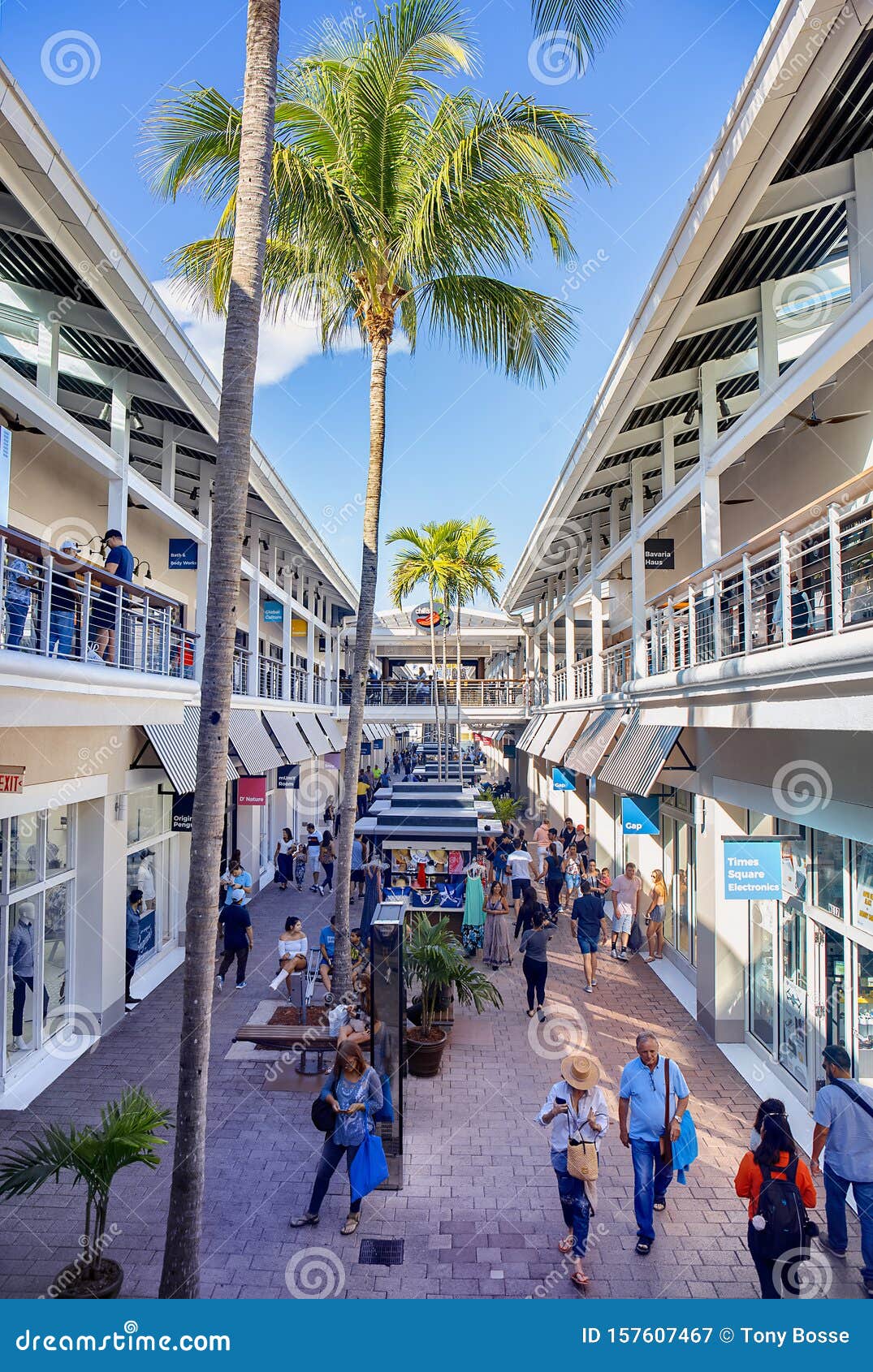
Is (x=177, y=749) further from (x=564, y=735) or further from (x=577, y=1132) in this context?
(x=564, y=735)

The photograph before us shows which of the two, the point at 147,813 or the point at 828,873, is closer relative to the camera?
the point at 828,873

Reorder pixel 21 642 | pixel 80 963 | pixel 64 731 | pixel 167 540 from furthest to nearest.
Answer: pixel 167 540
pixel 80 963
pixel 64 731
pixel 21 642

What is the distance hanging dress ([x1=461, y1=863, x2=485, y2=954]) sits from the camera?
14.9m

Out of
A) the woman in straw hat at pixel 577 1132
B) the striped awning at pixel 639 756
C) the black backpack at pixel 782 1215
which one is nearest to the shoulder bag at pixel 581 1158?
the woman in straw hat at pixel 577 1132

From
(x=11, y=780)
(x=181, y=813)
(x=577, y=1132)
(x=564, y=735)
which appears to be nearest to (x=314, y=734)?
(x=564, y=735)

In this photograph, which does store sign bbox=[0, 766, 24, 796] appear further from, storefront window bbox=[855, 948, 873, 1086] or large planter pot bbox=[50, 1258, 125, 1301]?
storefront window bbox=[855, 948, 873, 1086]

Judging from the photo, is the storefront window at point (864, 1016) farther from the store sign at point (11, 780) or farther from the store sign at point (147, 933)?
the store sign at point (147, 933)

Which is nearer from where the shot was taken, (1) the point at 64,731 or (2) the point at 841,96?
(2) the point at 841,96

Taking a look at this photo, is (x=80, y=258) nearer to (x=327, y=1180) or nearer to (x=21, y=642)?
(x=21, y=642)

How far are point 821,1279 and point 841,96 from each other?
9505 mm

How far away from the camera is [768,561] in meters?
11.4

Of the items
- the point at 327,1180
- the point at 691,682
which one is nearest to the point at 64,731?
the point at 327,1180

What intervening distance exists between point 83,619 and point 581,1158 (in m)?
6.61

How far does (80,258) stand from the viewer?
28.4 ft
